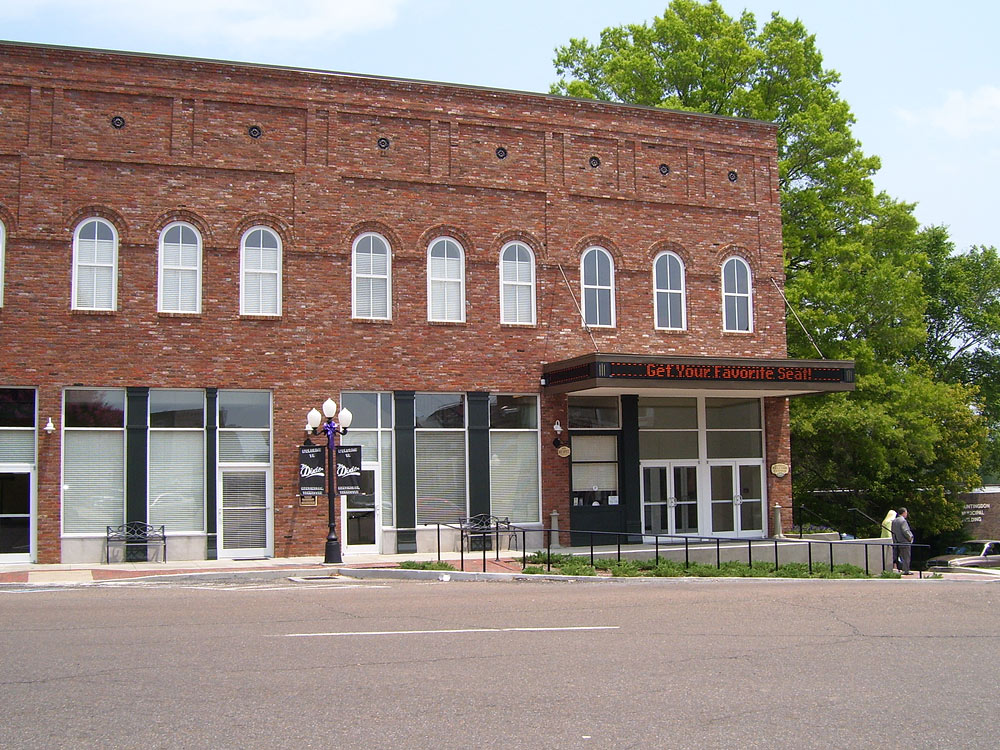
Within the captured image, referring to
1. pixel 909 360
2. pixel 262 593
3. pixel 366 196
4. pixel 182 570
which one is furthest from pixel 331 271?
pixel 909 360

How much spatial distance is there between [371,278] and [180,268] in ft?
14.2

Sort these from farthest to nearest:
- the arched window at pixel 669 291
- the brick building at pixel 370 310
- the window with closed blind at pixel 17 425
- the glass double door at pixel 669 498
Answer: the arched window at pixel 669 291
the glass double door at pixel 669 498
the brick building at pixel 370 310
the window with closed blind at pixel 17 425

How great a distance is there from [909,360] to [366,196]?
3048 centimetres

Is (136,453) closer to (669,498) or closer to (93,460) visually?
(93,460)

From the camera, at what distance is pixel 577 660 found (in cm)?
1040

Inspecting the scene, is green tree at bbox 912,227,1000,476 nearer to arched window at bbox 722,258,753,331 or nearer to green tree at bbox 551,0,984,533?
green tree at bbox 551,0,984,533

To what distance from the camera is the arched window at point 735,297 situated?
96.3 feet

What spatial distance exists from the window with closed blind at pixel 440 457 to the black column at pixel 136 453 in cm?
608

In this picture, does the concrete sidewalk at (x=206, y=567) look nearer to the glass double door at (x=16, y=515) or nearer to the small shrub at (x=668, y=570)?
the glass double door at (x=16, y=515)

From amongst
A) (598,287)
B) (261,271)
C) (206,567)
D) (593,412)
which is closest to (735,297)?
(598,287)

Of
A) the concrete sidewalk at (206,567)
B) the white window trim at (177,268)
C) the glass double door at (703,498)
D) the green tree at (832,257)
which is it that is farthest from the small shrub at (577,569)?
the green tree at (832,257)

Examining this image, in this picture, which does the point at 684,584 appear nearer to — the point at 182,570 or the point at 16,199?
the point at 182,570

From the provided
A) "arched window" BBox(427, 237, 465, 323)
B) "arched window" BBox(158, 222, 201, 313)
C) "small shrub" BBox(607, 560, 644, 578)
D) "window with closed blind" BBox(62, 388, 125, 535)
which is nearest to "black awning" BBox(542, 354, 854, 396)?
"arched window" BBox(427, 237, 465, 323)

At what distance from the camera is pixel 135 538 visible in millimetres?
23688
